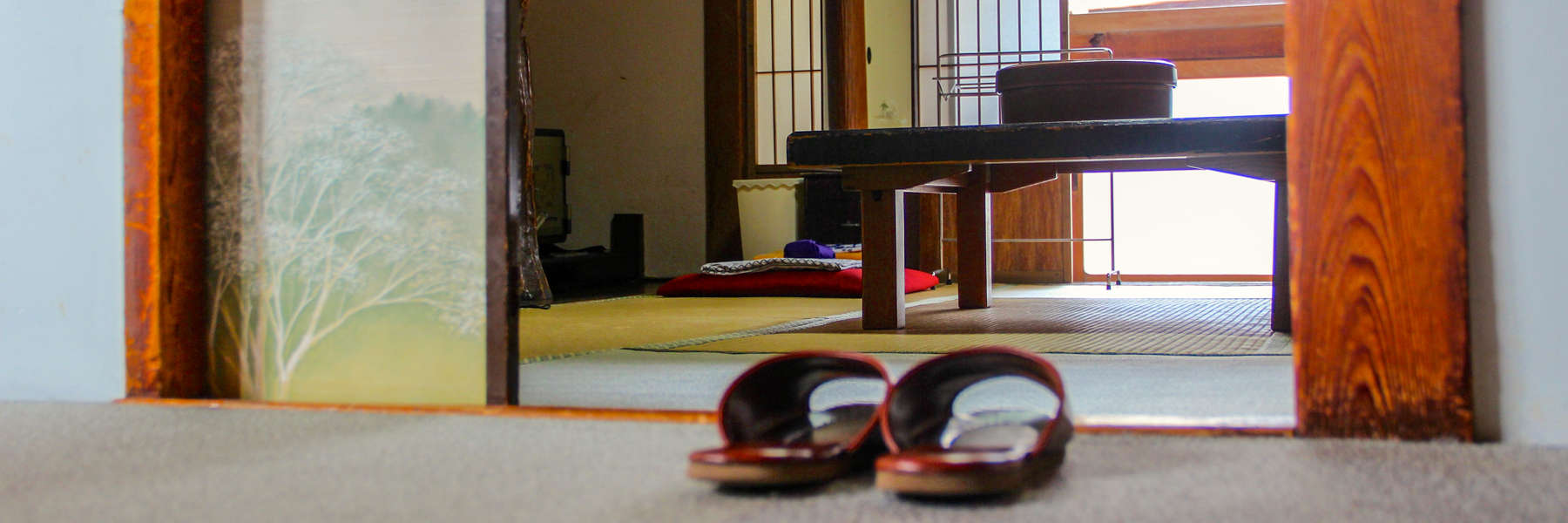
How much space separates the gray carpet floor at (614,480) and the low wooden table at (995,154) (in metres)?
1.28

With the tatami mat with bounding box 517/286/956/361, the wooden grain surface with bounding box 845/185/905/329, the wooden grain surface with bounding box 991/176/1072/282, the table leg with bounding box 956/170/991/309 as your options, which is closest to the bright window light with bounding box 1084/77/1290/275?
the wooden grain surface with bounding box 991/176/1072/282

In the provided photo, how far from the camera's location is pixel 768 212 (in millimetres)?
5965

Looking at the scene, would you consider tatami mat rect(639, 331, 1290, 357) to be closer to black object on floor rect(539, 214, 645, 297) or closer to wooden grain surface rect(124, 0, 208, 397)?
wooden grain surface rect(124, 0, 208, 397)

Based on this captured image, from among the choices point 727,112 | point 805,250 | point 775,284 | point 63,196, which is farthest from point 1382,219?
point 727,112

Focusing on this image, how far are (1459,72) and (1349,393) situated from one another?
11.8 inches

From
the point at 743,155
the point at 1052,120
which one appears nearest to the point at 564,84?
the point at 743,155

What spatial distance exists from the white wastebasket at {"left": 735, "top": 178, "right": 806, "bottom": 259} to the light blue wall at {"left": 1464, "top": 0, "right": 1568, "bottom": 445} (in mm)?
4854

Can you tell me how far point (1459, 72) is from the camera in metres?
1.02

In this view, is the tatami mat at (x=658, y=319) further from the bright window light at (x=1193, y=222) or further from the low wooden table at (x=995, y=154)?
the bright window light at (x=1193, y=222)

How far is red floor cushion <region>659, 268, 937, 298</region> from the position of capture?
419 cm

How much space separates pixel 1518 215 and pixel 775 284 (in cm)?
338

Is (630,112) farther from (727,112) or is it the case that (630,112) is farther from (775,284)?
(775,284)

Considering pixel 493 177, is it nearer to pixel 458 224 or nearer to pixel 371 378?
pixel 458 224

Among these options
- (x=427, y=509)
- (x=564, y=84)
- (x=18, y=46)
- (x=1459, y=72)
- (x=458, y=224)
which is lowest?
(x=427, y=509)
